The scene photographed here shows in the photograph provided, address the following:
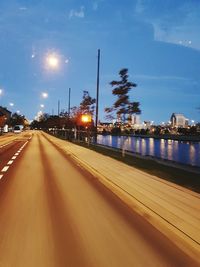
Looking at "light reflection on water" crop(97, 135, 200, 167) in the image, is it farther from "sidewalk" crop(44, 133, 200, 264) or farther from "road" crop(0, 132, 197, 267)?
"road" crop(0, 132, 197, 267)

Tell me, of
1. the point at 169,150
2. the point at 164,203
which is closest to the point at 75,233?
the point at 164,203

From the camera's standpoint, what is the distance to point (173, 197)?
33.6ft

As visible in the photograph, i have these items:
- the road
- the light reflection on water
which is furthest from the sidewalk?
the light reflection on water

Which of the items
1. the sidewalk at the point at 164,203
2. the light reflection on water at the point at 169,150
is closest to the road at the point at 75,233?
the sidewalk at the point at 164,203

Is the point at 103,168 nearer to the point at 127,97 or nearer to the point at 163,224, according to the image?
the point at 163,224

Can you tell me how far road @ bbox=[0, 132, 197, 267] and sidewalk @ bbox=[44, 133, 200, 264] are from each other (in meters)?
0.22

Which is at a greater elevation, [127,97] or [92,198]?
[127,97]

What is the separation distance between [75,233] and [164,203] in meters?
3.22

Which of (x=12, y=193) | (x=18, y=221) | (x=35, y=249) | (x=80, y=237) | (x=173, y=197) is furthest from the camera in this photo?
(x=12, y=193)

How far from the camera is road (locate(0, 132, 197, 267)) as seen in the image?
18.2 feet

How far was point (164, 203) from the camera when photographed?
950cm

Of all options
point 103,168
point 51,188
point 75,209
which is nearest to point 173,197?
point 75,209

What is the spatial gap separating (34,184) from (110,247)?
7092mm

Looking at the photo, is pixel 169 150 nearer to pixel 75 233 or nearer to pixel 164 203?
pixel 164 203
